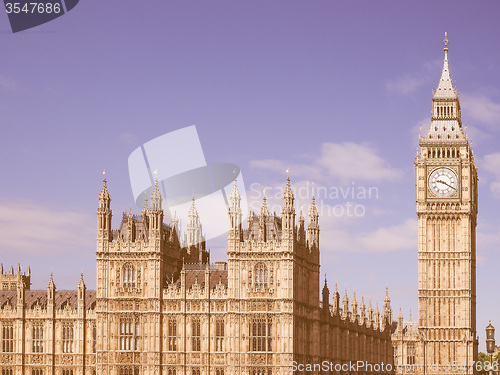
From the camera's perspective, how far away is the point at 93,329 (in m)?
119

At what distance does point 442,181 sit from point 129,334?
6926cm

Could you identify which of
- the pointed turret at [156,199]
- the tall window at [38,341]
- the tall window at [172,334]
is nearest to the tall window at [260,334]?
the tall window at [172,334]

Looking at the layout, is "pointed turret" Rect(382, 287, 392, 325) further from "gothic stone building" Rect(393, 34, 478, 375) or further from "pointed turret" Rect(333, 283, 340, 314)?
"pointed turret" Rect(333, 283, 340, 314)

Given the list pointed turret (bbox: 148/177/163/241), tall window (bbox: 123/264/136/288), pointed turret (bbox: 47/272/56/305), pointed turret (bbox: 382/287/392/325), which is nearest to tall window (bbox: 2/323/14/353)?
pointed turret (bbox: 47/272/56/305)

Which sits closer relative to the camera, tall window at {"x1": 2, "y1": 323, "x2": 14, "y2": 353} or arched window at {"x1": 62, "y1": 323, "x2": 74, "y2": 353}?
arched window at {"x1": 62, "y1": 323, "x2": 74, "y2": 353}

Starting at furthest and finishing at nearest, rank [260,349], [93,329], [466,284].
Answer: [466,284], [93,329], [260,349]

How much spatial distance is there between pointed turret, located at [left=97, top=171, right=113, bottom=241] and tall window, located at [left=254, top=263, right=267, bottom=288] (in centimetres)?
1416

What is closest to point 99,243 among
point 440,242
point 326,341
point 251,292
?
point 251,292

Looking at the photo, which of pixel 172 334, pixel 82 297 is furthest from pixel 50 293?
pixel 172 334

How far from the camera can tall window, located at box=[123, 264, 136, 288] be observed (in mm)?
112938

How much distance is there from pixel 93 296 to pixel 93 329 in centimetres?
387

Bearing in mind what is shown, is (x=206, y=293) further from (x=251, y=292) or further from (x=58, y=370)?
(x=58, y=370)

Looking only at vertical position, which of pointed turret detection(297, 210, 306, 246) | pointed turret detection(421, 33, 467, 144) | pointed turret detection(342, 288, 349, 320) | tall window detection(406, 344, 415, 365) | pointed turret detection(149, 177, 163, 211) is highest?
pointed turret detection(421, 33, 467, 144)

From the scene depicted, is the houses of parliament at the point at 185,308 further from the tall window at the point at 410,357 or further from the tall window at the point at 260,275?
the tall window at the point at 410,357
